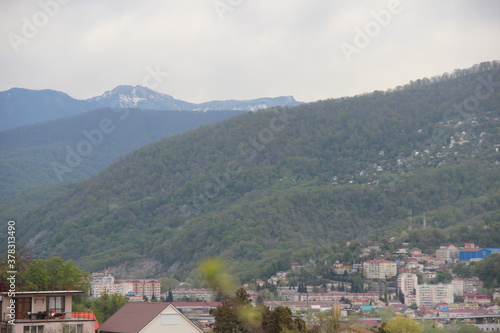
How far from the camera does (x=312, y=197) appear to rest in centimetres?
17562

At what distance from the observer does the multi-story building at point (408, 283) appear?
138 meters

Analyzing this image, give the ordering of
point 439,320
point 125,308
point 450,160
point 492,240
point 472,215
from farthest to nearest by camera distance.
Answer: point 450,160, point 472,215, point 492,240, point 439,320, point 125,308

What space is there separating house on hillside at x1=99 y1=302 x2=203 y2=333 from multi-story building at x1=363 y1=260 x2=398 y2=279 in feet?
368

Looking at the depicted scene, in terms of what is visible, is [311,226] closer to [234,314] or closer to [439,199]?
[439,199]

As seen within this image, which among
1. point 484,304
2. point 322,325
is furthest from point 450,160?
point 322,325

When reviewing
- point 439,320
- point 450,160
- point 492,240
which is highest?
point 450,160

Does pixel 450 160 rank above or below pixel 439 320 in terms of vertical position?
above

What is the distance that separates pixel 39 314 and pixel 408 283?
366 feet

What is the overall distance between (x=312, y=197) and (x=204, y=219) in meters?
19.9

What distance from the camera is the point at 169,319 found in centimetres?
3494

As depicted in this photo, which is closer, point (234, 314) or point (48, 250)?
point (234, 314)

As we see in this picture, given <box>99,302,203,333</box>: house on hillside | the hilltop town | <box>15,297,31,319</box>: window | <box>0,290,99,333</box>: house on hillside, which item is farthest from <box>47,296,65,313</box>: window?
the hilltop town

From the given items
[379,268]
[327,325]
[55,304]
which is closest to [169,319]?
[55,304]

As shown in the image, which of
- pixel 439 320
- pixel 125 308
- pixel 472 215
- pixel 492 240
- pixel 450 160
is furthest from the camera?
pixel 450 160
